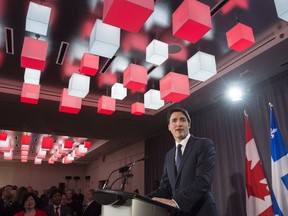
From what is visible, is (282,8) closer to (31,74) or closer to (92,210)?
(31,74)

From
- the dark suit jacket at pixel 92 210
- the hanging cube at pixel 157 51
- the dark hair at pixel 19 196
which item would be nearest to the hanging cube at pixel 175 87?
the hanging cube at pixel 157 51

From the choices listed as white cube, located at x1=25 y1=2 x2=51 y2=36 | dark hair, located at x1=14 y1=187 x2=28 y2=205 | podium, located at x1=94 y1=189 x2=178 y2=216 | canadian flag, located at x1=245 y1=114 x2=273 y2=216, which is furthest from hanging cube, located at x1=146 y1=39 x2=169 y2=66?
dark hair, located at x1=14 y1=187 x2=28 y2=205

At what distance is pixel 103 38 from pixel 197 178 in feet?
5.11

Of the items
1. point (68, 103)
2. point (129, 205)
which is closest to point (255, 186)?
point (68, 103)

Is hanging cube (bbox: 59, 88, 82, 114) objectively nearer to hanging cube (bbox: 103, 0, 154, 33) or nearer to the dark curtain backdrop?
hanging cube (bbox: 103, 0, 154, 33)

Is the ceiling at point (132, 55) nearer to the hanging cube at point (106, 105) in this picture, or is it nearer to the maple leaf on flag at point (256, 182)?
the hanging cube at point (106, 105)

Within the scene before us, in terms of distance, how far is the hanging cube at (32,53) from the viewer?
8.27ft

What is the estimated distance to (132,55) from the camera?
3.87 m

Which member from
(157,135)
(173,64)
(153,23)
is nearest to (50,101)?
(173,64)

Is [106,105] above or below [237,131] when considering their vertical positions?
above

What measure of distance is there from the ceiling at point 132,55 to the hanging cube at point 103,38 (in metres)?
0.57

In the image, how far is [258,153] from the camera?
4102 mm

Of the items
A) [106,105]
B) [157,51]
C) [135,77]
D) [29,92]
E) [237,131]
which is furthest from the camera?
[237,131]

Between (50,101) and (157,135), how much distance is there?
3591mm
